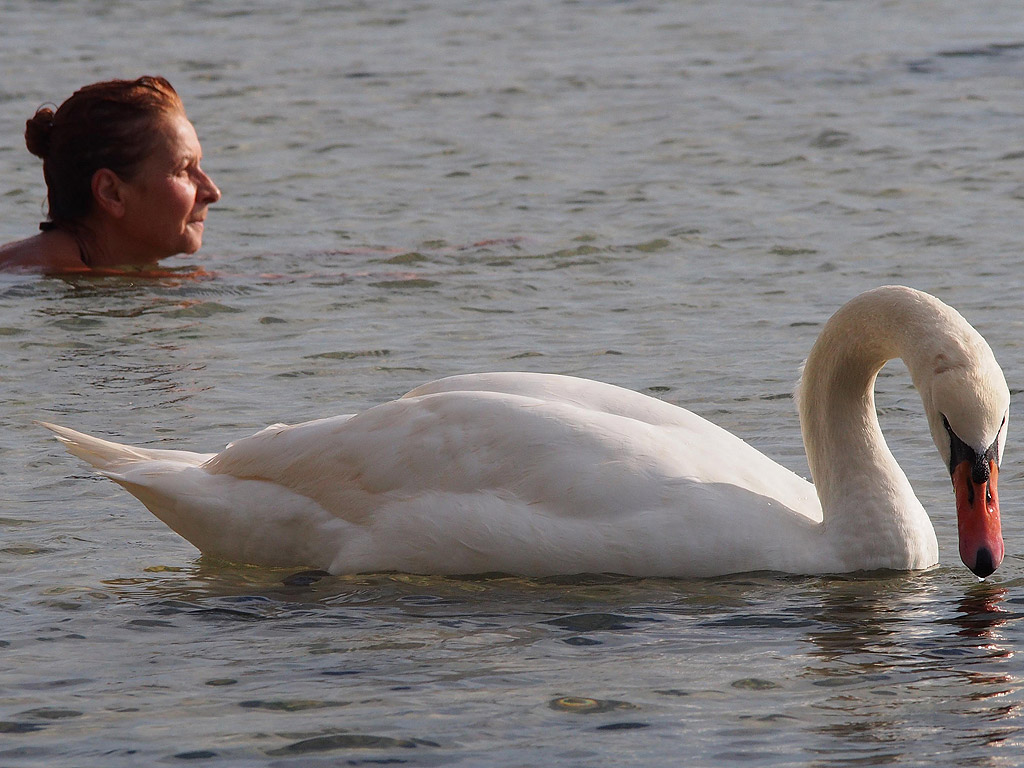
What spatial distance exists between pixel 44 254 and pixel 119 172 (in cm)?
65

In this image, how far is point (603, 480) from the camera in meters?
5.61

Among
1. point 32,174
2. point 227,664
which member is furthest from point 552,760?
point 32,174

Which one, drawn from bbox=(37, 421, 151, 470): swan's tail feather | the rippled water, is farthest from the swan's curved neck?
bbox=(37, 421, 151, 470): swan's tail feather

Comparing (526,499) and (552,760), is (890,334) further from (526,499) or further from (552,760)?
(552,760)

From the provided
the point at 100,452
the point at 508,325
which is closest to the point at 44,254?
the point at 508,325

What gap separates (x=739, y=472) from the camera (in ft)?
19.1

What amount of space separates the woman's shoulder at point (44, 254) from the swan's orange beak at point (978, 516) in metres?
6.69

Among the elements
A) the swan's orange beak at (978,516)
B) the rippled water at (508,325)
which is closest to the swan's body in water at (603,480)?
the swan's orange beak at (978,516)

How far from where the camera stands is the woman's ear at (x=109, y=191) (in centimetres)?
1065

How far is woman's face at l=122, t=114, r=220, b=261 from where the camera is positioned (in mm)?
10617

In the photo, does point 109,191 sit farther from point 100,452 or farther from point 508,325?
point 100,452

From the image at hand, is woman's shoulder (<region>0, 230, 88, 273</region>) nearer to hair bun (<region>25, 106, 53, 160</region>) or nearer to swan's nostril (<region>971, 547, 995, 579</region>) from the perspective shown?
hair bun (<region>25, 106, 53, 160</region>)

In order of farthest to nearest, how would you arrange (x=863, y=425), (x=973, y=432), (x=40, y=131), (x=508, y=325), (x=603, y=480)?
(x=40, y=131), (x=508, y=325), (x=863, y=425), (x=603, y=480), (x=973, y=432)

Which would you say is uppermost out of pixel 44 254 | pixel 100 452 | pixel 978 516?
pixel 44 254
